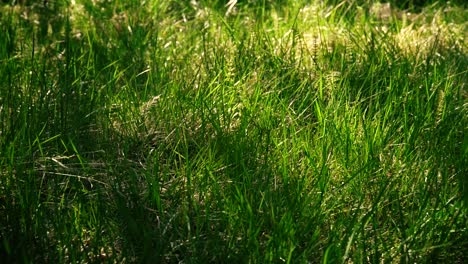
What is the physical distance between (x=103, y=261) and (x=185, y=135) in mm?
664

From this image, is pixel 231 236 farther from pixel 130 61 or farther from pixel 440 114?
pixel 130 61

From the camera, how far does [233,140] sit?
2674 mm

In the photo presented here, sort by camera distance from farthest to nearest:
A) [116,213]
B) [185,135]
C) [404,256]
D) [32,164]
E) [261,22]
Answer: [261,22], [185,135], [32,164], [116,213], [404,256]

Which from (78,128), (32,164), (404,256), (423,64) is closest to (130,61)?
(78,128)

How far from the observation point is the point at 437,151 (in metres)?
2.59

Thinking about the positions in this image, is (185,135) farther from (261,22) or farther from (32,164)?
(261,22)

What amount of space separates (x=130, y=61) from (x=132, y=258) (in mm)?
1353

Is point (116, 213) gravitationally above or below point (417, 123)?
below

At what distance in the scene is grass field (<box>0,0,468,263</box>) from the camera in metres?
2.25

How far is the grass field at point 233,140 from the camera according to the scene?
7.38 feet

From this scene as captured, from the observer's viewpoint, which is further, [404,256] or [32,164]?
[32,164]

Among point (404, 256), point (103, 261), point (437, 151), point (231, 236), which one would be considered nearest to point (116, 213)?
point (103, 261)

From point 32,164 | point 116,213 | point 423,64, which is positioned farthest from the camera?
point 423,64

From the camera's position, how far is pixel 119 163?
2.63 m
